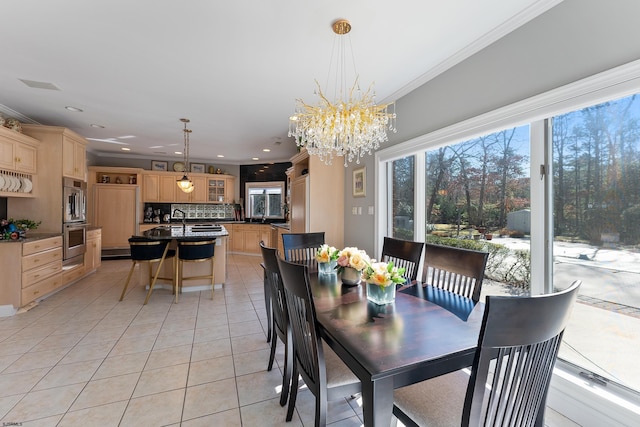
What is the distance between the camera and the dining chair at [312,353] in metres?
1.21

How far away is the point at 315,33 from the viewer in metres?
2.09

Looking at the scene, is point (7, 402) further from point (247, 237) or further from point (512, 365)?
point (247, 237)

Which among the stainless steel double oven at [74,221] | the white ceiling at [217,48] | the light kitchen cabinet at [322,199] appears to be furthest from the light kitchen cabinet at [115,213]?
the light kitchen cabinet at [322,199]

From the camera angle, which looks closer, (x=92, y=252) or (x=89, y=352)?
(x=89, y=352)

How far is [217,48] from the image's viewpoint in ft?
7.58

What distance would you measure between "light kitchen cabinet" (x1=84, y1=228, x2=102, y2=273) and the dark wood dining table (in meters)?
5.23

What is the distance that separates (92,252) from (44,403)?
415 cm

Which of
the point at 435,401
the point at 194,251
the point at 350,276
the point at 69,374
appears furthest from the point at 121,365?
the point at 435,401

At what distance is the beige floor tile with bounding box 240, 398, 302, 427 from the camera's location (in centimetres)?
160

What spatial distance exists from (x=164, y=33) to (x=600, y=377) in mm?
3812

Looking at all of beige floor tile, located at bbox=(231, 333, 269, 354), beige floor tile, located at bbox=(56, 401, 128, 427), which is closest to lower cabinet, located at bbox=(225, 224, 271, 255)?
beige floor tile, located at bbox=(231, 333, 269, 354)

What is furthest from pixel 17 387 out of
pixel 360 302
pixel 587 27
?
pixel 587 27

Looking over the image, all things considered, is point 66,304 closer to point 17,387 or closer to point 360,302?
point 17,387

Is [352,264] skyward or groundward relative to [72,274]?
skyward
